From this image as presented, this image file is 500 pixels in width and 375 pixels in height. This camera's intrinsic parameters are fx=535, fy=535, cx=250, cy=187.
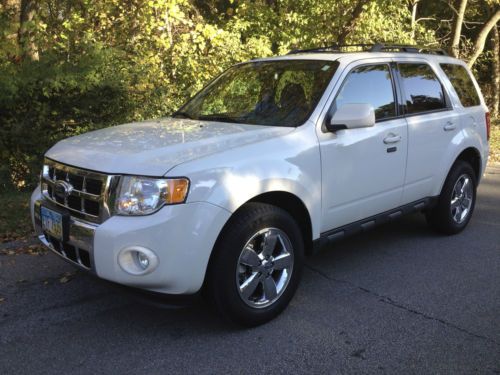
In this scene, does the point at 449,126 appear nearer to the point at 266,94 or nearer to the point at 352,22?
the point at 266,94

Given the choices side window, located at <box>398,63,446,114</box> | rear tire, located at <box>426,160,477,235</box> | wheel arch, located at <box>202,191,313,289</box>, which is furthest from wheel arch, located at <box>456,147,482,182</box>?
wheel arch, located at <box>202,191,313,289</box>

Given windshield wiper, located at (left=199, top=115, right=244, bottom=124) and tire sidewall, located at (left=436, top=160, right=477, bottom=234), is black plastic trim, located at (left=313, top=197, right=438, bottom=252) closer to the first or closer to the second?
tire sidewall, located at (left=436, top=160, right=477, bottom=234)

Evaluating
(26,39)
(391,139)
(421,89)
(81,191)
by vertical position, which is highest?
(26,39)

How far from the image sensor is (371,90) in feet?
14.5

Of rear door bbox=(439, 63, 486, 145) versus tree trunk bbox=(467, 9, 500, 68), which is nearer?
rear door bbox=(439, 63, 486, 145)

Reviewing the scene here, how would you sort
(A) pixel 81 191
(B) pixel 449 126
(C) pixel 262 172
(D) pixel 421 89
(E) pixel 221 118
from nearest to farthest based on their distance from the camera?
(A) pixel 81 191
(C) pixel 262 172
(E) pixel 221 118
(D) pixel 421 89
(B) pixel 449 126

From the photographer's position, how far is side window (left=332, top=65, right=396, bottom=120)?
4191mm

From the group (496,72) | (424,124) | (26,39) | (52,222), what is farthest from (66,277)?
(496,72)

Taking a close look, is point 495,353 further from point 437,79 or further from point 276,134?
point 437,79

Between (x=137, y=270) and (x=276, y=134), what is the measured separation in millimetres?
1351

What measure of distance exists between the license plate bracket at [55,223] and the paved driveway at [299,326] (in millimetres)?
411

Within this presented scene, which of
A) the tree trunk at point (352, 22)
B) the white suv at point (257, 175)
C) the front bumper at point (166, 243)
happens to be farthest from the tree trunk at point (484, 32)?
the front bumper at point (166, 243)

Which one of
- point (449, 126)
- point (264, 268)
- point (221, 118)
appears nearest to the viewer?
point (264, 268)

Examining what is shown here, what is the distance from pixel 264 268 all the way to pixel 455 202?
286 cm
